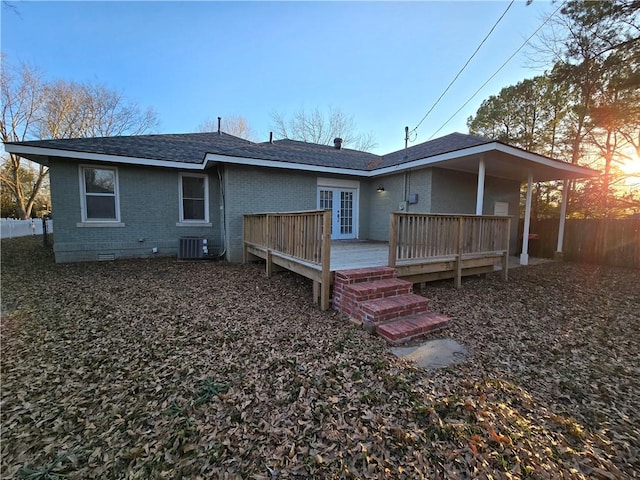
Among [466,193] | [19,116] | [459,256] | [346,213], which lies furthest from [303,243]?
[19,116]

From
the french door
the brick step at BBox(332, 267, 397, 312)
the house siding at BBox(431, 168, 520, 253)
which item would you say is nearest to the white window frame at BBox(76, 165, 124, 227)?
the french door

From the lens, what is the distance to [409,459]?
67.7 inches

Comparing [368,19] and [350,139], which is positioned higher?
[350,139]

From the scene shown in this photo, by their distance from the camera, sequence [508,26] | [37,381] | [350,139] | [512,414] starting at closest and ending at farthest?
[512,414] < [37,381] < [508,26] < [350,139]

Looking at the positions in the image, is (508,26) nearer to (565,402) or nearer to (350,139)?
(565,402)

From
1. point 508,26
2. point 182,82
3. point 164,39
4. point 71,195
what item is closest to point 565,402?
point 508,26

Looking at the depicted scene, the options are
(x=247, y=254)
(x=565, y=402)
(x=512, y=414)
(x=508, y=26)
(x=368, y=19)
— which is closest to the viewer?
(x=512, y=414)

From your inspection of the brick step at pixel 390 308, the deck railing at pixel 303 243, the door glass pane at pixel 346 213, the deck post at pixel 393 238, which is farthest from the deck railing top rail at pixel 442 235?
the door glass pane at pixel 346 213

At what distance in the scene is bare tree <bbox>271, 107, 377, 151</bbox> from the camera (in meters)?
22.2

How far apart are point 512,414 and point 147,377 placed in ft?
10.5

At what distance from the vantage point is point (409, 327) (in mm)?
3496

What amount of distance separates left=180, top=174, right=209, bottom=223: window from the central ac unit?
990 mm

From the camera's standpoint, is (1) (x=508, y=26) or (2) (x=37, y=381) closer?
(2) (x=37, y=381)

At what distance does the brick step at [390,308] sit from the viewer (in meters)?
3.63
